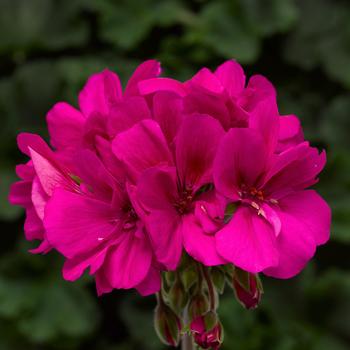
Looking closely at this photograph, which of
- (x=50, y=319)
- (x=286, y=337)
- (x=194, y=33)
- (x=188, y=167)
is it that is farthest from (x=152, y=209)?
(x=194, y=33)

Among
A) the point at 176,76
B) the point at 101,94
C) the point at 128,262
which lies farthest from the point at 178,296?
the point at 176,76

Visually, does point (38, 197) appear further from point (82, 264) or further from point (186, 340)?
point (186, 340)

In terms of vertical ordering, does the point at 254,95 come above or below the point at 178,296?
above

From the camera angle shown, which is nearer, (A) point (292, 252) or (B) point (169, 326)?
(A) point (292, 252)

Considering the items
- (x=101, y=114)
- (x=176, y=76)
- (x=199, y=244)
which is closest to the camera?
(x=199, y=244)

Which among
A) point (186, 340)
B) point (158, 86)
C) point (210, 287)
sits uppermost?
point (158, 86)

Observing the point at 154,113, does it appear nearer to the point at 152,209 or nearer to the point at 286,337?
the point at 152,209

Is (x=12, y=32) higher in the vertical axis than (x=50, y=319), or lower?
higher
